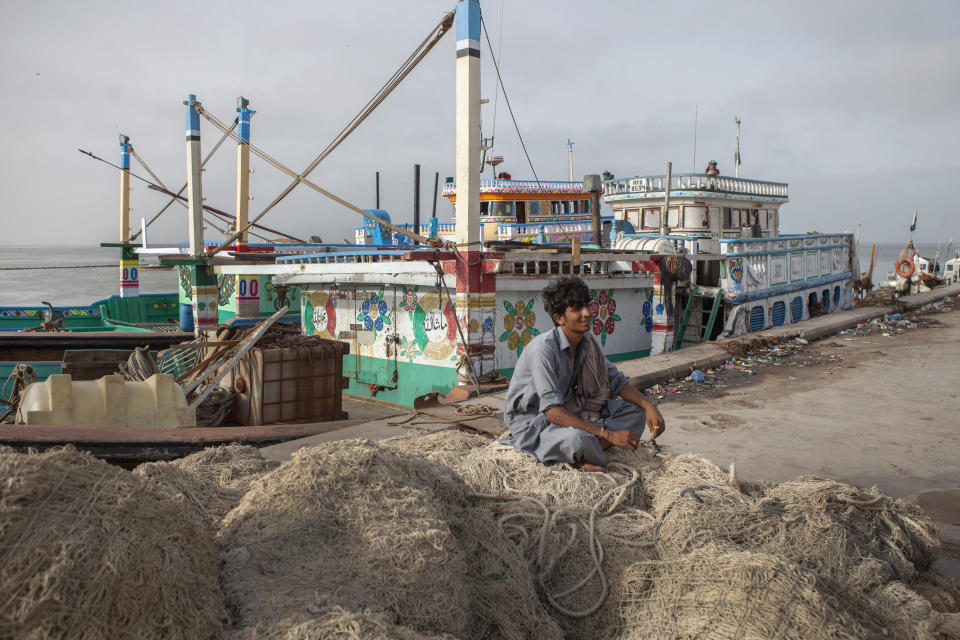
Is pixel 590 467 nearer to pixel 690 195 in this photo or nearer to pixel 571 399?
pixel 571 399

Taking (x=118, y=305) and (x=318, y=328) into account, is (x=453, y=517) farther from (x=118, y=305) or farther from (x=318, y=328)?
(x=118, y=305)

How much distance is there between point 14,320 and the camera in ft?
60.4

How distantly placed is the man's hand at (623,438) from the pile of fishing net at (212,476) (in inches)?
78.6

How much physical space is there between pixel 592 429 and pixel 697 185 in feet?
49.6

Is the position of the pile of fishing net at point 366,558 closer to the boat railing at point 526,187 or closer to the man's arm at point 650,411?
the man's arm at point 650,411

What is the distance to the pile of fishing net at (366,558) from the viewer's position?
206cm

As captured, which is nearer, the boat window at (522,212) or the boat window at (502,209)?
the boat window at (502,209)

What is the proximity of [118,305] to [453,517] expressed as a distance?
20.4 m

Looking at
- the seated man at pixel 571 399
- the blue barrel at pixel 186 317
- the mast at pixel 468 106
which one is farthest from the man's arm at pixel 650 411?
the blue barrel at pixel 186 317

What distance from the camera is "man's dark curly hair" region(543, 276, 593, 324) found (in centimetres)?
396

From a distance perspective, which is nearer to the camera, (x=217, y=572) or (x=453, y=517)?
(x=217, y=572)

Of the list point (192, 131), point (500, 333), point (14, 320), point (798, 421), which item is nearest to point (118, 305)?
point (14, 320)

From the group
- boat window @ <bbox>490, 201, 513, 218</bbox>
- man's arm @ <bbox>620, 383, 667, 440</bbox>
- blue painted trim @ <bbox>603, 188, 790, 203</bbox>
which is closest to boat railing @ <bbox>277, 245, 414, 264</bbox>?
man's arm @ <bbox>620, 383, 667, 440</bbox>

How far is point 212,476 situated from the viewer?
3.56 m
